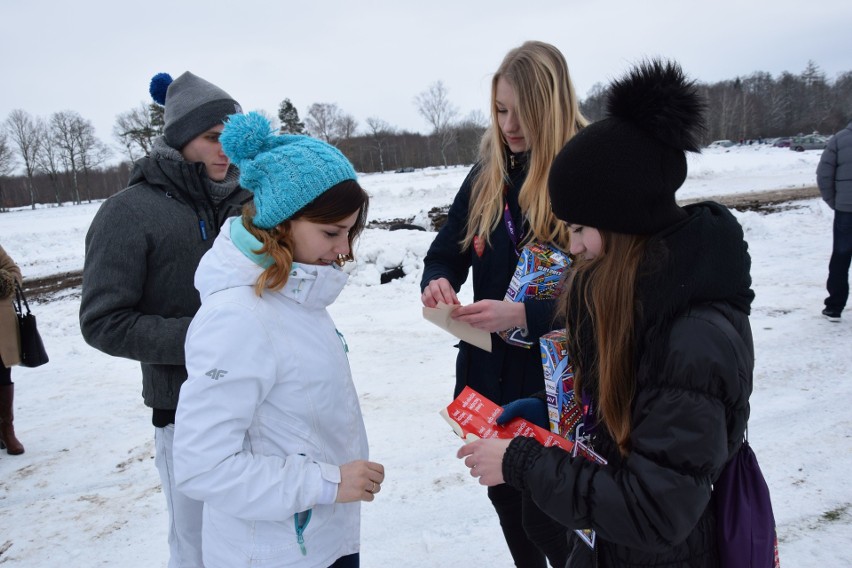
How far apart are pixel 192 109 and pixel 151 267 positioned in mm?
688

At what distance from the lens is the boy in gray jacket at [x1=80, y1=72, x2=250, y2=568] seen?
6.49ft

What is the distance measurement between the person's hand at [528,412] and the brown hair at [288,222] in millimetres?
806

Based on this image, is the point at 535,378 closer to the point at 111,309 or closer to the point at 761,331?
the point at 111,309

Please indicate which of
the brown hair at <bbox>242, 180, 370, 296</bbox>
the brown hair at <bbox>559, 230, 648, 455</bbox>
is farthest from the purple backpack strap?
the brown hair at <bbox>242, 180, 370, 296</bbox>

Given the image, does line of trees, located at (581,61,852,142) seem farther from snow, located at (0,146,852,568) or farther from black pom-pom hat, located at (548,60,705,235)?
black pom-pom hat, located at (548,60,705,235)

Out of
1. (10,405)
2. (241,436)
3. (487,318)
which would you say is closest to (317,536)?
(241,436)

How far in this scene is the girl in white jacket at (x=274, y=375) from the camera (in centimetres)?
142

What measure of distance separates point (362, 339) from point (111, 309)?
405 centimetres

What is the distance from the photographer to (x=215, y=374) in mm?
1399

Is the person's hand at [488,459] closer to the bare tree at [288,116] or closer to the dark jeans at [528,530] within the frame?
the dark jeans at [528,530]

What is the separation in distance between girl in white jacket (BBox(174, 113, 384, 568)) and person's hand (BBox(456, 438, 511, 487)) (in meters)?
0.32

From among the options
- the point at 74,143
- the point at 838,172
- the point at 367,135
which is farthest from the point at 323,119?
the point at 838,172

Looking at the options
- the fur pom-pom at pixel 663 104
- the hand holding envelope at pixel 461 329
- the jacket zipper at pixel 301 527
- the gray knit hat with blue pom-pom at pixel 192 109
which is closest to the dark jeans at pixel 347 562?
the jacket zipper at pixel 301 527

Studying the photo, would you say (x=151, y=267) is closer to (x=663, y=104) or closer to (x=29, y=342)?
(x=663, y=104)
